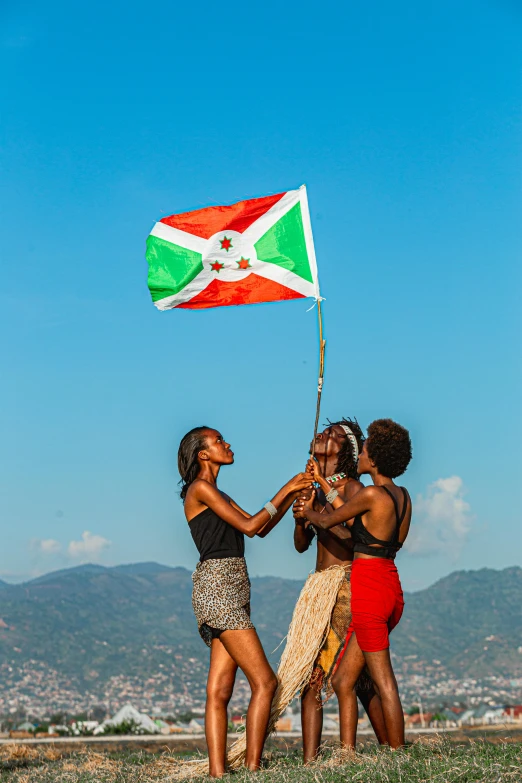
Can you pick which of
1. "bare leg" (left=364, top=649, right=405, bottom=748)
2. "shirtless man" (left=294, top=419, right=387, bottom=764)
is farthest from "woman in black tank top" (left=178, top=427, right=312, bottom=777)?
"bare leg" (left=364, top=649, right=405, bottom=748)

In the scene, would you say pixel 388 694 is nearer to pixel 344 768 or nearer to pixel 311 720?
pixel 344 768

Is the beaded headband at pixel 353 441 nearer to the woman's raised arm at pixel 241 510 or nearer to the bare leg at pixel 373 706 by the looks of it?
the woman's raised arm at pixel 241 510

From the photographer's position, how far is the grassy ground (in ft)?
17.1

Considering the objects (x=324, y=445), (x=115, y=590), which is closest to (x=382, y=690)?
(x=324, y=445)

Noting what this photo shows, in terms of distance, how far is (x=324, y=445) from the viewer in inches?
288

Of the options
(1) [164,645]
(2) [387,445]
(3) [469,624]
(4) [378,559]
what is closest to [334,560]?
(4) [378,559]

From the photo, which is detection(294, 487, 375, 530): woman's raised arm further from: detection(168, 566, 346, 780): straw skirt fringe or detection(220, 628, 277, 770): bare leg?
detection(220, 628, 277, 770): bare leg

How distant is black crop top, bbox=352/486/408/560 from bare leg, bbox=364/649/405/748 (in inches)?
26.1

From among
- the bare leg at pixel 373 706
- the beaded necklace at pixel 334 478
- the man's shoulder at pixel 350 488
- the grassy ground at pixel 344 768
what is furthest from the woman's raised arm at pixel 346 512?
the grassy ground at pixel 344 768

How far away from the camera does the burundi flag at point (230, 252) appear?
305 inches

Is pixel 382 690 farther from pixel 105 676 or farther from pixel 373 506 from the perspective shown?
pixel 105 676

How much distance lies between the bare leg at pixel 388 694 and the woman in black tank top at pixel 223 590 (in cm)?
72

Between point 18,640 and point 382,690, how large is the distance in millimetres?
90498

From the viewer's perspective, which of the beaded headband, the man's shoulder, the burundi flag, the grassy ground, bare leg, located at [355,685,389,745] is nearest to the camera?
the grassy ground
